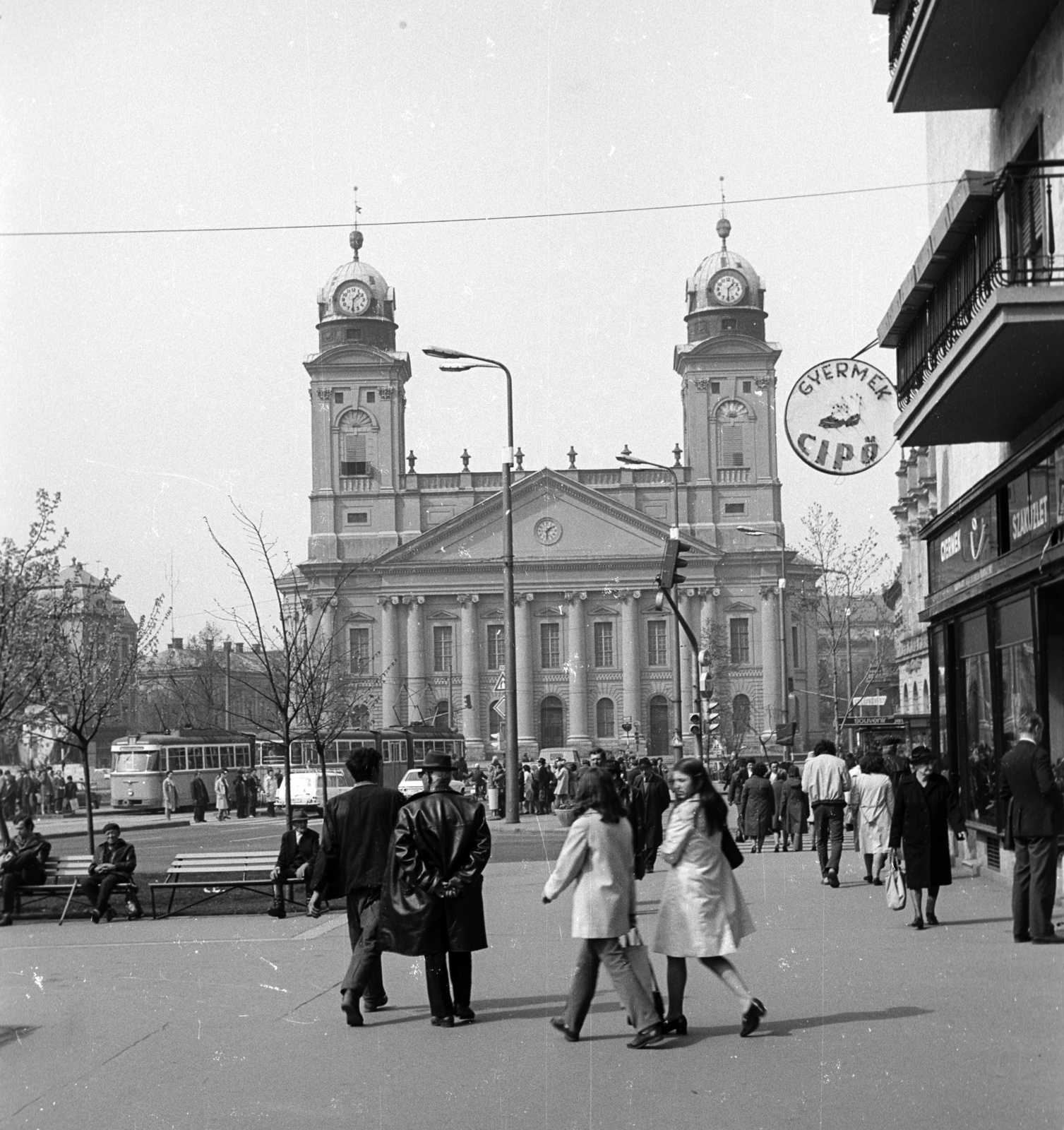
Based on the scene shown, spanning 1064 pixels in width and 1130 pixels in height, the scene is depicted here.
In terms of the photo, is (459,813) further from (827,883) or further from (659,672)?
(659,672)

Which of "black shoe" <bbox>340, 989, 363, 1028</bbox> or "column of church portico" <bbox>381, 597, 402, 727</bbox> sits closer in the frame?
"black shoe" <bbox>340, 989, 363, 1028</bbox>

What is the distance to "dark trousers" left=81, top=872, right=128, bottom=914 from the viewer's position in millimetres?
15844

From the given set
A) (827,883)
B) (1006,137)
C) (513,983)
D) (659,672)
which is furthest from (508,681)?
(659,672)

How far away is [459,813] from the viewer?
9.30 meters

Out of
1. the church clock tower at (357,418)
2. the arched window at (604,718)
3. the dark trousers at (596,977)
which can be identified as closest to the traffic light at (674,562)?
the dark trousers at (596,977)

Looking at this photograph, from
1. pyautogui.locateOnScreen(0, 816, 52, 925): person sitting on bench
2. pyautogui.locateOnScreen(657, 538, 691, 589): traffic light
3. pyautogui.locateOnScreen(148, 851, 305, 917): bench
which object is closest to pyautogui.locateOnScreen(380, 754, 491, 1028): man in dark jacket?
pyautogui.locateOnScreen(148, 851, 305, 917): bench

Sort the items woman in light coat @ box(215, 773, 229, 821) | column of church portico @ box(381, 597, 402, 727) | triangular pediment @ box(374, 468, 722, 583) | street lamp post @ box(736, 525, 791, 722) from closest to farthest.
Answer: woman in light coat @ box(215, 773, 229, 821) → street lamp post @ box(736, 525, 791, 722) → column of church portico @ box(381, 597, 402, 727) → triangular pediment @ box(374, 468, 722, 583)

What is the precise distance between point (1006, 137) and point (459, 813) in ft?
29.6

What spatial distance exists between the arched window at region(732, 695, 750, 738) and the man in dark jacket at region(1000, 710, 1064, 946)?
81.9m

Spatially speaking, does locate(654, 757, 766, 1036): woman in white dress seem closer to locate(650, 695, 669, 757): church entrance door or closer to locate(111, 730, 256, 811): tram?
locate(111, 730, 256, 811): tram

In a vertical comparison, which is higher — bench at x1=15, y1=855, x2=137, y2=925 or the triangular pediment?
the triangular pediment

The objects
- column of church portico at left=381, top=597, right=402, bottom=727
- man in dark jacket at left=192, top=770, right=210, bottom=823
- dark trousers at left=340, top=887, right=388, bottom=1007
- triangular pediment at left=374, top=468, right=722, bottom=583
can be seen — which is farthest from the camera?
triangular pediment at left=374, top=468, right=722, bottom=583

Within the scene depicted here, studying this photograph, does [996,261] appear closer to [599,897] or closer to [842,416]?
[842,416]

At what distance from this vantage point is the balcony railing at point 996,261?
12023mm
